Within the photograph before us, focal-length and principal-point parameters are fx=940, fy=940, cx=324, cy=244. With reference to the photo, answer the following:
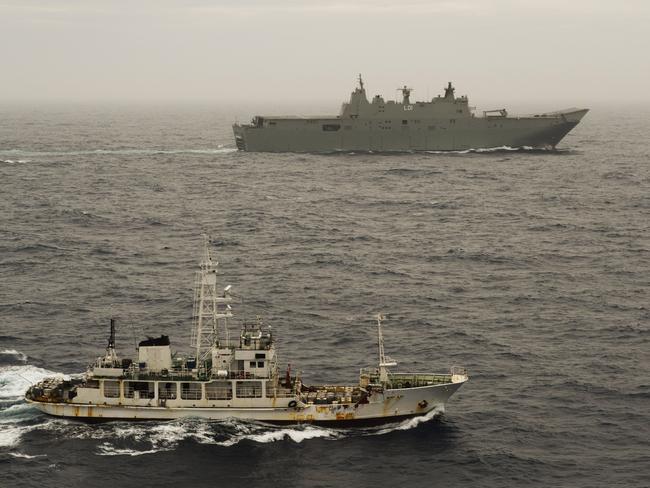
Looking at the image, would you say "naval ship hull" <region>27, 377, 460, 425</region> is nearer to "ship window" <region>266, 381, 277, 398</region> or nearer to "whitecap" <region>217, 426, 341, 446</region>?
"whitecap" <region>217, 426, 341, 446</region>

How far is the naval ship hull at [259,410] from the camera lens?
4756cm

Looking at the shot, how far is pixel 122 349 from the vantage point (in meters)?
58.7

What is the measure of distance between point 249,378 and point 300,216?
60.3 m

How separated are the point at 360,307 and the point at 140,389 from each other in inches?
924

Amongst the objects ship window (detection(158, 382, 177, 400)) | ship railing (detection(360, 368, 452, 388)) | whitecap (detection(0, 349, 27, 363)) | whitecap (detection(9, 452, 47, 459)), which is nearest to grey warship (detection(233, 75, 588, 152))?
whitecap (detection(0, 349, 27, 363))

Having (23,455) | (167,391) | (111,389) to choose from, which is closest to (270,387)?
(167,391)

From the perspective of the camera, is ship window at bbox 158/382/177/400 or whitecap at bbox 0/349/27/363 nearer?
ship window at bbox 158/382/177/400

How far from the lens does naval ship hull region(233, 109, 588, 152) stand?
165 meters

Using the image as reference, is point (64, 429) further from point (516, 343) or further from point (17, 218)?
point (17, 218)

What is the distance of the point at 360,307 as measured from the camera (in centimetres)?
6825

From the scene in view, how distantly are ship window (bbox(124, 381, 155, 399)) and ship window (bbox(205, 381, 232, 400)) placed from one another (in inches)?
112

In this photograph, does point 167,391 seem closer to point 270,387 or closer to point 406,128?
point 270,387

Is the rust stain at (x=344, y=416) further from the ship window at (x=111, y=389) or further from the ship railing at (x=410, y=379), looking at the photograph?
the ship window at (x=111, y=389)

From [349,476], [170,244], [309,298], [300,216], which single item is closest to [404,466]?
[349,476]
